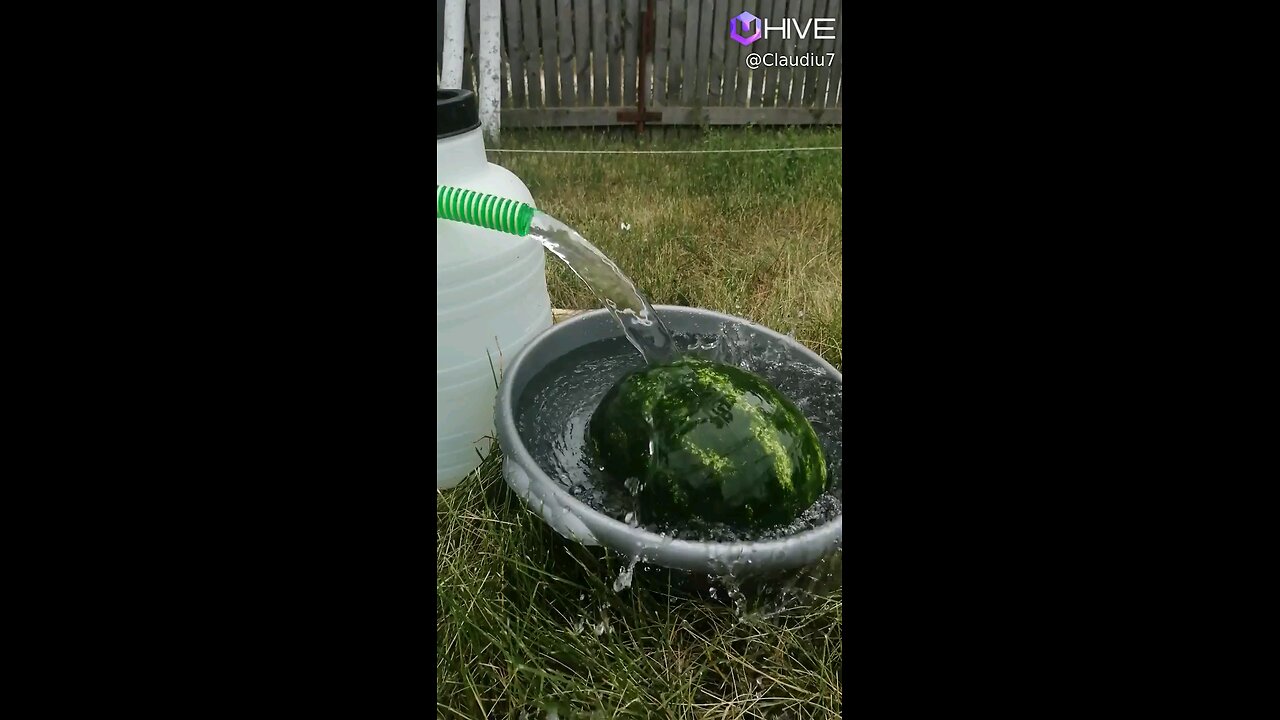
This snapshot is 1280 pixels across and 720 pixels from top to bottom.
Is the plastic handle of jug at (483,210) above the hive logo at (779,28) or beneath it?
beneath

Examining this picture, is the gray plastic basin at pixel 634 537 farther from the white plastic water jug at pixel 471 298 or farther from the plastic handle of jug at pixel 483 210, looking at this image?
the plastic handle of jug at pixel 483 210

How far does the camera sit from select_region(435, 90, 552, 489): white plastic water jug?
1.07 meters

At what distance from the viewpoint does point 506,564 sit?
102 centimetres

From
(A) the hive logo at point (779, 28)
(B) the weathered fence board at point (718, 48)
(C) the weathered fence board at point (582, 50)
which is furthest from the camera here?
(C) the weathered fence board at point (582, 50)

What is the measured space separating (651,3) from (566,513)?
695mm

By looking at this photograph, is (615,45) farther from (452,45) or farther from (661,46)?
(452,45)

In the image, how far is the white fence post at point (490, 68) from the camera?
104cm

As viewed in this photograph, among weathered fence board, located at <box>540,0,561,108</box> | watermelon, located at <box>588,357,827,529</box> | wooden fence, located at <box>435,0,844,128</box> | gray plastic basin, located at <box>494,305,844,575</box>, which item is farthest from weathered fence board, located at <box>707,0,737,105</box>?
gray plastic basin, located at <box>494,305,844,575</box>

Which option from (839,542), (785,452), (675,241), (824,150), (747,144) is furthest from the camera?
(675,241)

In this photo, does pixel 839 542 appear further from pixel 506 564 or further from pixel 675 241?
pixel 675 241

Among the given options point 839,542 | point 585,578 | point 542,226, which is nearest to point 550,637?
point 585,578

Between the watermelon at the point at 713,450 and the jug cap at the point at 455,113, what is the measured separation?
0.44 meters

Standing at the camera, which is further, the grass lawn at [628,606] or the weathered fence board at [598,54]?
the weathered fence board at [598,54]

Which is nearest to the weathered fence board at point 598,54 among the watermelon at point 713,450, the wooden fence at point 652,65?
the wooden fence at point 652,65
